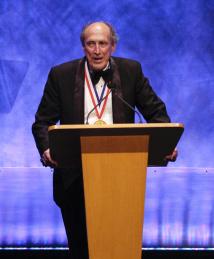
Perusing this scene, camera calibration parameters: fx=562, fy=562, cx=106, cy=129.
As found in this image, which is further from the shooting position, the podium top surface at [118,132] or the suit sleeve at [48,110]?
the suit sleeve at [48,110]

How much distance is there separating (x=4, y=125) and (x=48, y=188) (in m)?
0.69

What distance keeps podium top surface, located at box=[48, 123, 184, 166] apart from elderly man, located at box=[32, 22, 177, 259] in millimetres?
320

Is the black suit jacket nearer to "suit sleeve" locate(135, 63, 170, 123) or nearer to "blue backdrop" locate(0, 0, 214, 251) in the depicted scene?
"suit sleeve" locate(135, 63, 170, 123)

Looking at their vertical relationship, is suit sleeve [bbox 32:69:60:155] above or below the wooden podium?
above

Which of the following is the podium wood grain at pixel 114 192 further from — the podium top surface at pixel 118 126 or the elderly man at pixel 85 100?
the elderly man at pixel 85 100

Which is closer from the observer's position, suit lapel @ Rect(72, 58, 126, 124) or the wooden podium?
the wooden podium

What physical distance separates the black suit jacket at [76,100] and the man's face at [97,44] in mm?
116

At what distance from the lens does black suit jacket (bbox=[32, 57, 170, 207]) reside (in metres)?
2.52

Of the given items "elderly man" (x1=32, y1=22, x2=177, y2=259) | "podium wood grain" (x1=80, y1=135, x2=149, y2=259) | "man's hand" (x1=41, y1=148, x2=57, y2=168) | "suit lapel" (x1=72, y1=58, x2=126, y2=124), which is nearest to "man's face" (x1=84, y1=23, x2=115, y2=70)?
"elderly man" (x1=32, y1=22, x2=177, y2=259)

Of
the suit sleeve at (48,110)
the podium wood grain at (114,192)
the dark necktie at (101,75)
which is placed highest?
the dark necktie at (101,75)

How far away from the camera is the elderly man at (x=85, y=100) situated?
2.48 metres

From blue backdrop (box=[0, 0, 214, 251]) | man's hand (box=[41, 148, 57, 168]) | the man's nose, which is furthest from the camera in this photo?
blue backdrop (box=[0, 0, 214, 251])

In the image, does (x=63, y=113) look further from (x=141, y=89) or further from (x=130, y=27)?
(x=130, y=27)

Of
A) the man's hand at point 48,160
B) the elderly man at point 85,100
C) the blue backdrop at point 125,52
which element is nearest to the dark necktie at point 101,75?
the elderly man at point 85,100
